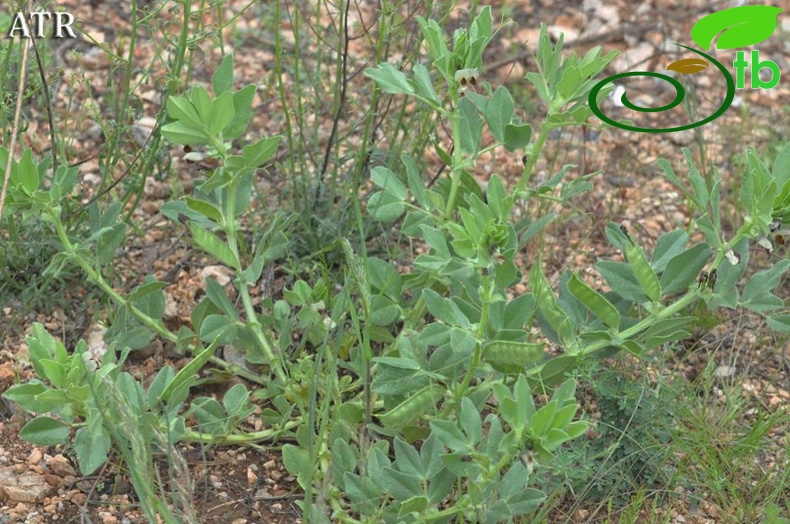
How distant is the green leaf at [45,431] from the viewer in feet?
6.88

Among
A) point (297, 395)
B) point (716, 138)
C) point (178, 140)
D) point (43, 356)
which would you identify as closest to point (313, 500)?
point (297, 395)

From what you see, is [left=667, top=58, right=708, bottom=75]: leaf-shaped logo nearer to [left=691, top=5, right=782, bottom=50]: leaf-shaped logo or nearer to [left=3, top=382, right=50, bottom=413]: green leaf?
[left=691, top=5, right=782, bottom=50]: leaf-shaped logo

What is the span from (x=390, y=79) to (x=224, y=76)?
13.7 inches

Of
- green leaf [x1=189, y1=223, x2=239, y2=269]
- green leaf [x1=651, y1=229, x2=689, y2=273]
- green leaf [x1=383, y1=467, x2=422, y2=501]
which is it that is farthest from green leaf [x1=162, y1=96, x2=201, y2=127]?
green leaf [x1=651, y1=229, x2=689, y2=273]

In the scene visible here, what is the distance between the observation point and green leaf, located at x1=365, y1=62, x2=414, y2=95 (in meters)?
2.22

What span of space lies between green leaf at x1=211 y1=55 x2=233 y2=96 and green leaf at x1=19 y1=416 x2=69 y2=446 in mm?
745

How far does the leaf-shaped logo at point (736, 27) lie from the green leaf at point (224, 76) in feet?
7.13

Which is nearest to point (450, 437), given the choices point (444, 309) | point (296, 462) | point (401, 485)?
point (401, 485)

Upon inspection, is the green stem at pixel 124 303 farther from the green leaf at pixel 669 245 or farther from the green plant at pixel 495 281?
the green leaf at pixel 669 245

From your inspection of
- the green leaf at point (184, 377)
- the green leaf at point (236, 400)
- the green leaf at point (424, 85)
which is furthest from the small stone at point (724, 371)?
the green leaf at point (184, 377)

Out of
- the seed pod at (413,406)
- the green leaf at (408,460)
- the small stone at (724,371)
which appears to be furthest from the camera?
the small stone at (724,371)

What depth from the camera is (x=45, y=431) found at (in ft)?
6.93

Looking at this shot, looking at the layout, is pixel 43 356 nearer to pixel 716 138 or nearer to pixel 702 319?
pixel 702 319

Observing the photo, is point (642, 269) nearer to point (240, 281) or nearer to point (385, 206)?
point (385, 206)
